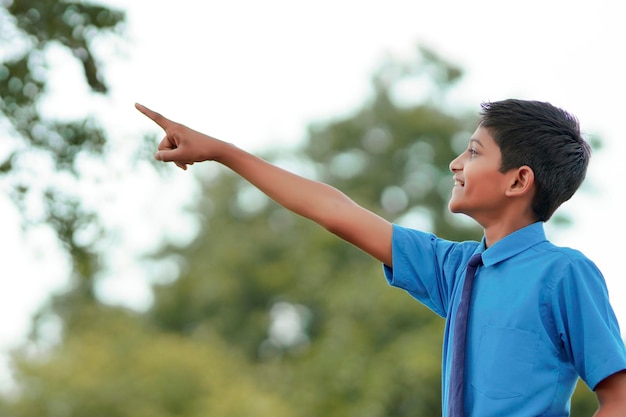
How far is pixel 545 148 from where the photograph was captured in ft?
7.77

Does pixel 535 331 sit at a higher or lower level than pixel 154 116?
lower

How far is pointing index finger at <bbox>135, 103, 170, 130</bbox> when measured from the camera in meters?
2.46

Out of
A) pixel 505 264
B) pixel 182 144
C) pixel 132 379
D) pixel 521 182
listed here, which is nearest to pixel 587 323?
pixel 505 264

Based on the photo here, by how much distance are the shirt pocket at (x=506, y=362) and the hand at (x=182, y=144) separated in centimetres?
73

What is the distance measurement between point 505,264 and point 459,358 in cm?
21

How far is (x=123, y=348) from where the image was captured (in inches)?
629

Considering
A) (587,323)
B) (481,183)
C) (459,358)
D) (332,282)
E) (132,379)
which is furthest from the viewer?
(332,282)

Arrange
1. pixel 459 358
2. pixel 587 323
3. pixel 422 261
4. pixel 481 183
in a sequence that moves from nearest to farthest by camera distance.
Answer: pixel 587 323 → pixel 459 358 → pixel 481 183 → pixel 422 261

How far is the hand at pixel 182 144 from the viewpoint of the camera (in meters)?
2.49

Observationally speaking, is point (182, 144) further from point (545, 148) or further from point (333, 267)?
point (333, 267)

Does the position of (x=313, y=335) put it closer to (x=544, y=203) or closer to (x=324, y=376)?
(x=324, y=376)

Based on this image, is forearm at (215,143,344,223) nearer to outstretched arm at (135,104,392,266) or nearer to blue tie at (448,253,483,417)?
outstretched arm at (135,104,392,266)

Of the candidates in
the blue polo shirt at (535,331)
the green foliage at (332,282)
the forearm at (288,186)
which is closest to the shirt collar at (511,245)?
the blue polo shirt at (535,331)

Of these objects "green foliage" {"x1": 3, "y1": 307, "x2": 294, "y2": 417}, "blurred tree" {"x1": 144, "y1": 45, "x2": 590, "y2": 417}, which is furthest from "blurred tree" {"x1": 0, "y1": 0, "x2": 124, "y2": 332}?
"blurred tree" {"x1": 144, "y1": 45, "x2": 590, "y2": 417}
